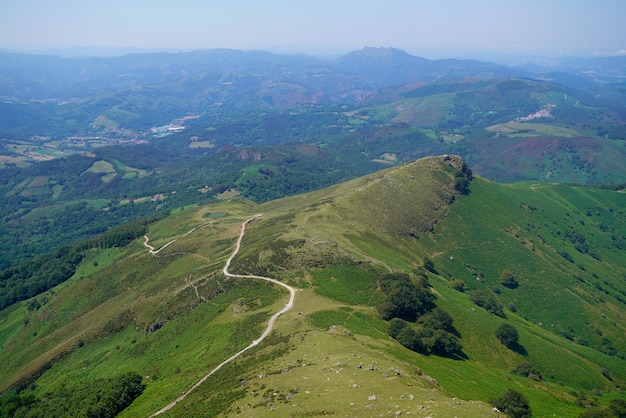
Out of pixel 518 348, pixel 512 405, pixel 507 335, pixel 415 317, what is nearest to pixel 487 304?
pixel 507 335

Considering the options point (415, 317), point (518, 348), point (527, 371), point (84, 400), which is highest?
point (415, 317)

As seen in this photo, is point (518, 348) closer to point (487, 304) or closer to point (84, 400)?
point (487, 304)

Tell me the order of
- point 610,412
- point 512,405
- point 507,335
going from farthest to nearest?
point 507,335
point 610,412
point 512,405

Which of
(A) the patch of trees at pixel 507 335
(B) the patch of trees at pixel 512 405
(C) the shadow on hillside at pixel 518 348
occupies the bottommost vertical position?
(C) the shadow on hillside at pixel 518 348

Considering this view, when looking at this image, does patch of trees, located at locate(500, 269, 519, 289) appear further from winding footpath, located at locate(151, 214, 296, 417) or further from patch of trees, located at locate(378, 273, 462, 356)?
winding footpath, located at locate(151, 214, 296, 417)

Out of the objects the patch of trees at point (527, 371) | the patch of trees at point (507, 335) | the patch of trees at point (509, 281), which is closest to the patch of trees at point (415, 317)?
the patch of trees at point (507, 335)

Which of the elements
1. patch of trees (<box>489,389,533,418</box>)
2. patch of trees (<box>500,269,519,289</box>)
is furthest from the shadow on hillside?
patch of trees (<box>500,269,519,289</box>)

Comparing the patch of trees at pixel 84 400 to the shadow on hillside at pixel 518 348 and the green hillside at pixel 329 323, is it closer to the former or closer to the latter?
the green hillside at pixel 329 323
